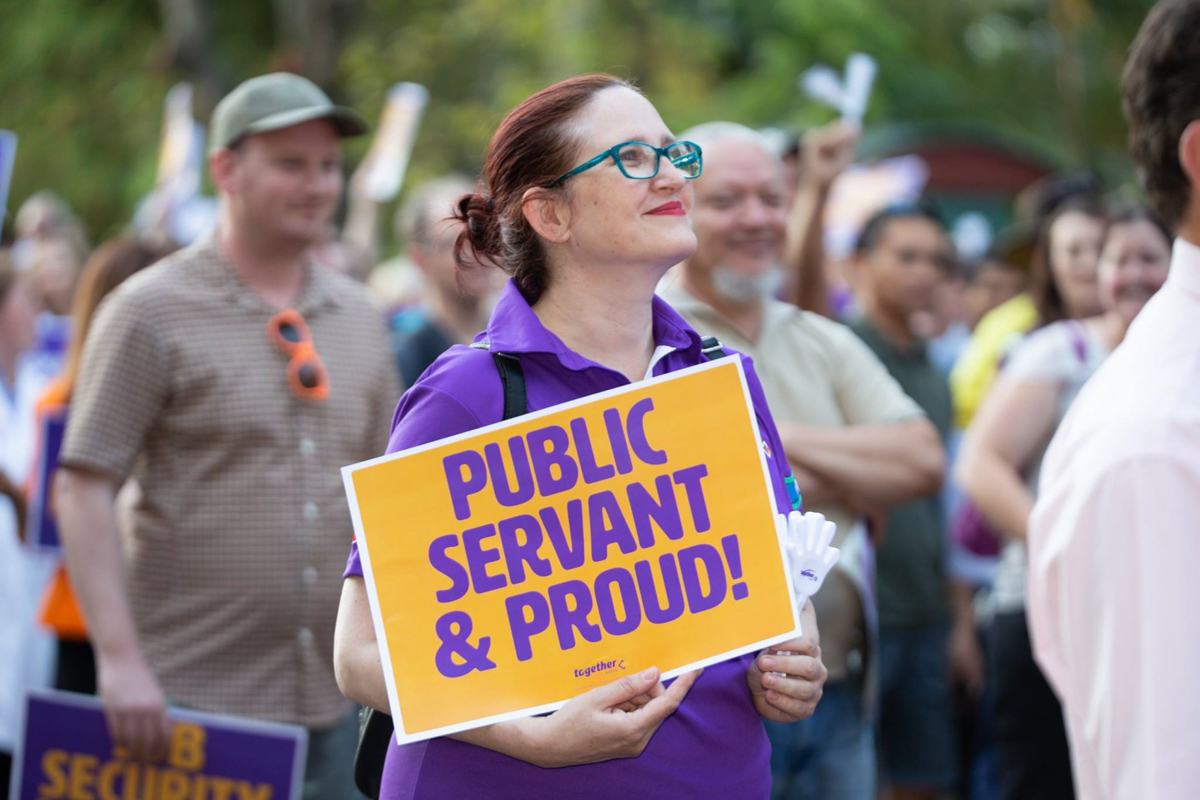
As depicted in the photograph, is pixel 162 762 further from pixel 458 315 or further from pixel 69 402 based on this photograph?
pixel 458 315

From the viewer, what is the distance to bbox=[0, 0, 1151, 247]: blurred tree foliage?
A: 1627cm

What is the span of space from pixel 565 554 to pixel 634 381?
372mm

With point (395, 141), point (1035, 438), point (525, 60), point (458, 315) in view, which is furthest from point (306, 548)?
point (525, 60)

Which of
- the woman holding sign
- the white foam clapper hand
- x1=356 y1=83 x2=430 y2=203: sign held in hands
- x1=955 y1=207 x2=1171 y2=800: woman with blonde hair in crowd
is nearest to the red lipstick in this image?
the woman holding sign

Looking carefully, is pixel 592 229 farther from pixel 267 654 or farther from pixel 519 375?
pixel 267 654

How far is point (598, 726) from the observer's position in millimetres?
1969

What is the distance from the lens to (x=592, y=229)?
228 centimetres

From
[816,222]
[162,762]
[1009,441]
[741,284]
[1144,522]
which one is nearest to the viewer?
[1144,522]

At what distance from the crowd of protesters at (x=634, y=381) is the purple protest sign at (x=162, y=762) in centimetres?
8

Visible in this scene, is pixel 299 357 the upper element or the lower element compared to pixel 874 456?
upper

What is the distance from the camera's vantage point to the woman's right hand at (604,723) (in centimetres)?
197

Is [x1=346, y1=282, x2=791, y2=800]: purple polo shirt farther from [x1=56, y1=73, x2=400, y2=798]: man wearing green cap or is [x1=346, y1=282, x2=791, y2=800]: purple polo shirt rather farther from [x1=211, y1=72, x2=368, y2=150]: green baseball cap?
[x1=211, y1=72, x2=368, y2=150]: green baseball cap

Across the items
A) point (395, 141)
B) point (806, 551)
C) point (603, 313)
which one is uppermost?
point (395, 141)

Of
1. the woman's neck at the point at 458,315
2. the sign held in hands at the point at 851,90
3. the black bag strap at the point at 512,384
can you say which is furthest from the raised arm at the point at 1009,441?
the woman's neck at the point at 458,315
